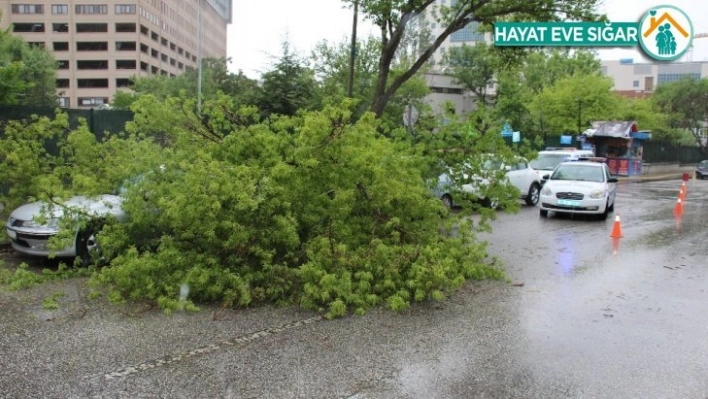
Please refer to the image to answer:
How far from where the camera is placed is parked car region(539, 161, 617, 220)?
15.3 meters

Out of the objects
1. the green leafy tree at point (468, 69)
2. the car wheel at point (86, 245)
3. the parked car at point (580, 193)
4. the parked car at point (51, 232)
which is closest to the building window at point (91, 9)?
the green leafy tree at point (468, 69)

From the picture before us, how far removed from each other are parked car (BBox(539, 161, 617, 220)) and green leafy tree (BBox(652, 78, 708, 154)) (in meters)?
53.8

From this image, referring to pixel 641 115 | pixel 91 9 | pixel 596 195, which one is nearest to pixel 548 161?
pixel 596 195

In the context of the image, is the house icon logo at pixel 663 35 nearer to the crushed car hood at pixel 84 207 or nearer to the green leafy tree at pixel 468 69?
the crushed car hood at pixel 84 207

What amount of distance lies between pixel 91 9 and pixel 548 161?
106826mm

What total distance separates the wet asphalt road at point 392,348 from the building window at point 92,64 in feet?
370

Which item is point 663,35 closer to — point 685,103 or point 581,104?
point 581,104

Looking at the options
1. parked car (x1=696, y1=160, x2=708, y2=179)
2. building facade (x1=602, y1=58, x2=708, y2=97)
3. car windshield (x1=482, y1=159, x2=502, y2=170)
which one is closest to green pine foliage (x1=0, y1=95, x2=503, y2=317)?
car windshield (x1=482, y1=159, x2=502, y2=170)

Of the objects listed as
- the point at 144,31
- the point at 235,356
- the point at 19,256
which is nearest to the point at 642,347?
the point at 235,356

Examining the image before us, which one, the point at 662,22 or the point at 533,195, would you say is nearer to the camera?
the point at 662,22

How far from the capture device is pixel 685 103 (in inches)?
2477

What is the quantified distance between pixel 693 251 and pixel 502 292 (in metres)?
5.48

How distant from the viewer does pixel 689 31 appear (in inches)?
720

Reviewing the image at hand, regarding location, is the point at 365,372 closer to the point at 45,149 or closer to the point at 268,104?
the point at 45,149
